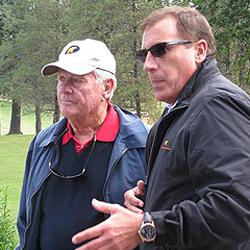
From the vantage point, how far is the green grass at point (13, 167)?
1176cm

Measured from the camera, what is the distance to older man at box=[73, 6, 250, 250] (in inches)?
73.9

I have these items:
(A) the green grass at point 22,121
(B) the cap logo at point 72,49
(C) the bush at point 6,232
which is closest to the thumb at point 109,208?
(B) the cap logo at point 72,49

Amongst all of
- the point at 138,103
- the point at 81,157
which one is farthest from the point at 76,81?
the point at 138,103

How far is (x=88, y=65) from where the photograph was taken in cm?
309

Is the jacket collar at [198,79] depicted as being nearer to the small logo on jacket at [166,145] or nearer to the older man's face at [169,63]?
the older man's face at [169,63]

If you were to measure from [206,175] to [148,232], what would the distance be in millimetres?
298

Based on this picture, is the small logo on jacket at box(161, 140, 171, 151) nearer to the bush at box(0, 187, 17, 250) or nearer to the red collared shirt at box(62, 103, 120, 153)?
the red collared shirt at box(62, 103, 120, 153)

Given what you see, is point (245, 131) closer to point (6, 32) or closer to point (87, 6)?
point (87, 6)

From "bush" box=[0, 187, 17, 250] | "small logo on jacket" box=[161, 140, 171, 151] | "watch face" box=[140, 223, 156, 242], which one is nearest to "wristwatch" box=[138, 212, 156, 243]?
"watch face" box=[140, 223, 156, 242]

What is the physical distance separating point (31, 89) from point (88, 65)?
2878 cm

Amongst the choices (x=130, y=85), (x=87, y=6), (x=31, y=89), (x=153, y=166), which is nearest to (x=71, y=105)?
(x=153, y=166)

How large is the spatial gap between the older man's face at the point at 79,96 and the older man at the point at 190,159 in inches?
30.3

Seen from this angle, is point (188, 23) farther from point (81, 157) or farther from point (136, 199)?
point (81, 157)

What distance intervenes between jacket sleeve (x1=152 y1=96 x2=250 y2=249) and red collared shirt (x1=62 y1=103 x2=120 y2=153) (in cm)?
117
